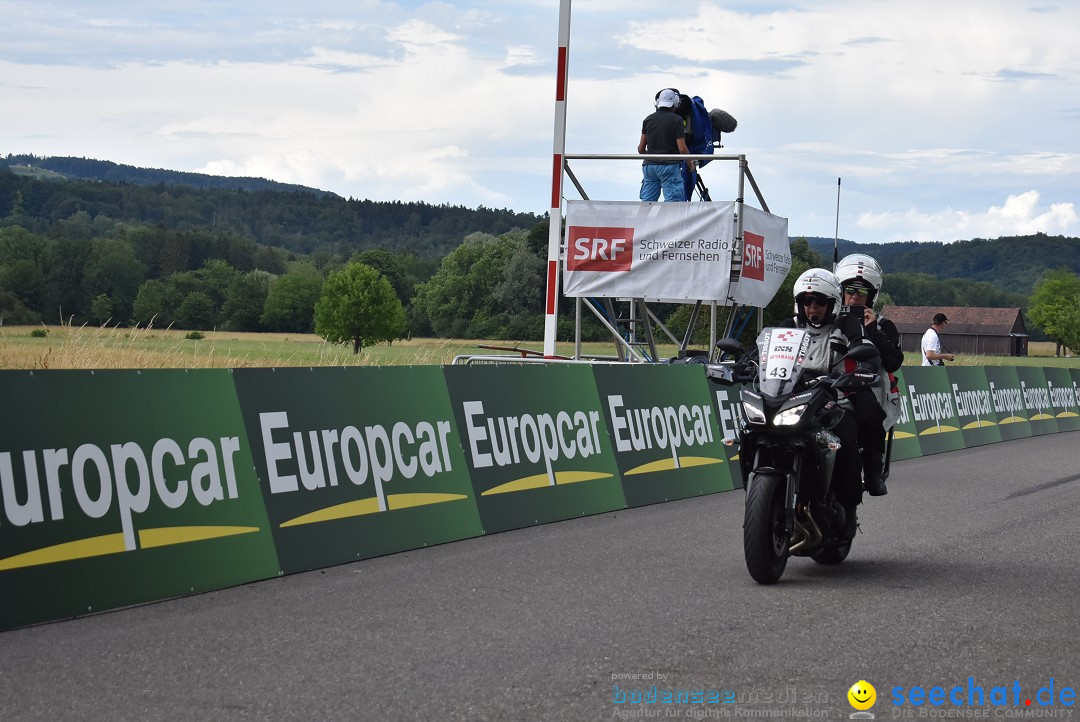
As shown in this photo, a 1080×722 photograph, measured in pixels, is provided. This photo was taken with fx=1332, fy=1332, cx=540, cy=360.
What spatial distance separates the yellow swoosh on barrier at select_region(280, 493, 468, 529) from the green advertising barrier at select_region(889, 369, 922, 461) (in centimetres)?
1053

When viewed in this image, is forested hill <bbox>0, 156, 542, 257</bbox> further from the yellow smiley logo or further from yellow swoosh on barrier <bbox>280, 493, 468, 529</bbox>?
the yellow smiley logo

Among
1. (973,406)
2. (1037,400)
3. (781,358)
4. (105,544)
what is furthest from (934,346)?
(105,544)

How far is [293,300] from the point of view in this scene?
111438 millimetres

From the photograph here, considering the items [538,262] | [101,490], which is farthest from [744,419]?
[538,262]

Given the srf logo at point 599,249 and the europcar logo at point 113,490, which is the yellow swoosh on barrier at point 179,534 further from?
the srf logo at point 599,249

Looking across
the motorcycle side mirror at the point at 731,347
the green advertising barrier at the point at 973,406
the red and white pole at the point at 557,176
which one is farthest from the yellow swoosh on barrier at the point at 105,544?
the green advertising barrier at the point at 973,406

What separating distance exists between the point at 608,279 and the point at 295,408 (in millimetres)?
9961

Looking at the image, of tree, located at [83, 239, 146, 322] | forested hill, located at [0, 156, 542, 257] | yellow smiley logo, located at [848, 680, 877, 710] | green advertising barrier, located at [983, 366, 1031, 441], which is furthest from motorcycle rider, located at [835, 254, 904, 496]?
forested hill, located at [0, 156, 542, 257]

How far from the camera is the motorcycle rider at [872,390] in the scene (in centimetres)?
828

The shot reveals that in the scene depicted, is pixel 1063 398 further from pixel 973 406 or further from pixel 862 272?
pixel 862 272

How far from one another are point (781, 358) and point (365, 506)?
2.95 metres

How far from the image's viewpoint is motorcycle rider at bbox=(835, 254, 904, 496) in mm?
8281

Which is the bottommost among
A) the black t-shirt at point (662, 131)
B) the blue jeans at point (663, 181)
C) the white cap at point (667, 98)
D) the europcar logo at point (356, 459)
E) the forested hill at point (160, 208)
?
the europcar logo at point (356, 459)

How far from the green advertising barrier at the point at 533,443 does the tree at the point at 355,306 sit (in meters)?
96.0
